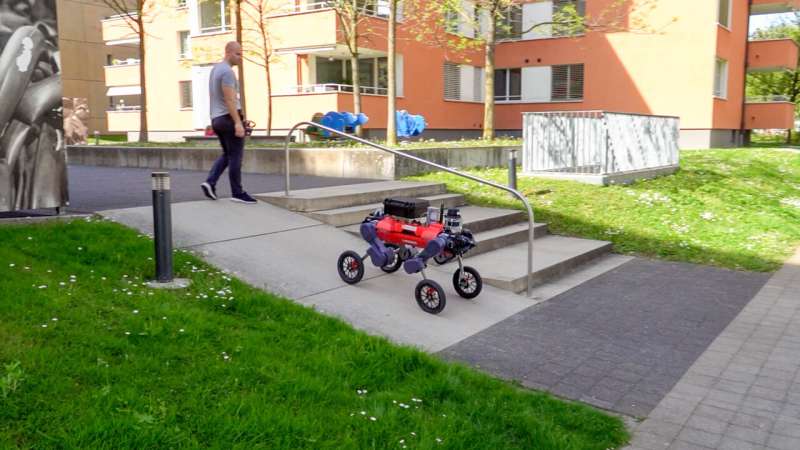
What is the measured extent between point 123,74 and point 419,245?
34933 mm

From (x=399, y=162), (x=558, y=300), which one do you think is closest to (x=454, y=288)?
(x=558, y=300)

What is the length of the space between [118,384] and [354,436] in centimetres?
128

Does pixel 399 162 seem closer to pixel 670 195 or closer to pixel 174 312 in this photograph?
pixel 670 195

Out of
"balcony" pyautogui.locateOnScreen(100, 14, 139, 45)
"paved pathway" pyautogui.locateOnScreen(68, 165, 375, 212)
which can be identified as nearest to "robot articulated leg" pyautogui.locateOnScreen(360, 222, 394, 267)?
"paved pathway" pyautogui.locateOnScreen(68, 165, 375, 212)

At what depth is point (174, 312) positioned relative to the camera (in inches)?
195

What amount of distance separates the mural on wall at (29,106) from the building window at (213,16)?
75.5 ft

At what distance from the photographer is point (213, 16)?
98.9 ft

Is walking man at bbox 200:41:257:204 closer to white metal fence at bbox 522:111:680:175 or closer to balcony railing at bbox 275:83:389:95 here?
white metal fence at bbox 522:111:680:175

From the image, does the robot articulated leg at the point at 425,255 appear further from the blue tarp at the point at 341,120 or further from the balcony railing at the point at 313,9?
the balcony railing at the point at 313,9

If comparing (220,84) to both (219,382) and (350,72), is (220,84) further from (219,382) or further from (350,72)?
(350,72)

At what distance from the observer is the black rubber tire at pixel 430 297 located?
6242 mm

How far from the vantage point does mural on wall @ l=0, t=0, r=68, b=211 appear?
6406 millimetres

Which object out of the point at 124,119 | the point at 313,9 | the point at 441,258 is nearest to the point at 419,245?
the point at 441,258

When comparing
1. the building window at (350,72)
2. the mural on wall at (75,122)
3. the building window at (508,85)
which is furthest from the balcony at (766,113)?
the mural on wall at (75,122)
